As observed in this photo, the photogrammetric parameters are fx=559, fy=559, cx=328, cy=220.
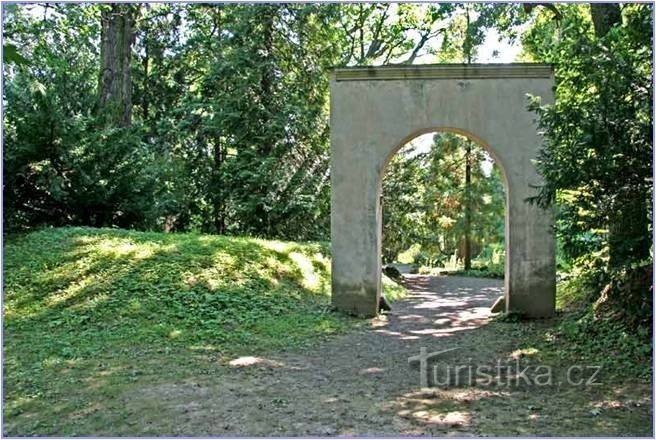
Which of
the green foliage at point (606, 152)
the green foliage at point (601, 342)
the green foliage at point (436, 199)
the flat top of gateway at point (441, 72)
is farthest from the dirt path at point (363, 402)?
the green foliage at point (436, 199)

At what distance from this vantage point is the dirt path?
13.3 feet

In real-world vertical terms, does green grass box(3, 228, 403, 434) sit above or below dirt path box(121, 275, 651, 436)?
above

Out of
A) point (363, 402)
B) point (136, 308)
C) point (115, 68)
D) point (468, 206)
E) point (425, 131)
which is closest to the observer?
point (363, 402)

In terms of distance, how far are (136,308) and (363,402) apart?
13.8ft

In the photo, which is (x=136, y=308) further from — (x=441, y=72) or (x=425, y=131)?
(x=441, y=72)

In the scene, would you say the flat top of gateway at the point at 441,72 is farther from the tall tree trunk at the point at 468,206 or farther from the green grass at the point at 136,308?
the tall tree trunk at the point at 468,206

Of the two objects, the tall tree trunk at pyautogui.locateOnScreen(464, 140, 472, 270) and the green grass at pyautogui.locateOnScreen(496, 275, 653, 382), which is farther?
the tall tree trunk at pyautogui.locateOnScreen(464, 140, 472, 270)

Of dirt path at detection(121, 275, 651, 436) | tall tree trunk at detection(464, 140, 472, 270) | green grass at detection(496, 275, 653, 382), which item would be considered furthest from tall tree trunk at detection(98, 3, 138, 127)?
tall tree trunk at detection(464, 140, 472, 270)

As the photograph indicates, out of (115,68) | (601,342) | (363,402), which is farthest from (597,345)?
(115,68)

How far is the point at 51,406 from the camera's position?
14.8 ft

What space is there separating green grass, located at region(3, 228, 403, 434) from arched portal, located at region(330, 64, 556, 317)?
1.12m

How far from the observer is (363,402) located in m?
4.72

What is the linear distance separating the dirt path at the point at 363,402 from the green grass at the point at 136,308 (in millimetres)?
622

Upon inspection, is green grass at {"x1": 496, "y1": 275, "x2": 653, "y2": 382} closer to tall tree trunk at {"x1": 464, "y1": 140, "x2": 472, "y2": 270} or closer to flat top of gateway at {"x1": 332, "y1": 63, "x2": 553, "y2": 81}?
flat top of gateway at {"x1": 332, "y1": 63, "x2": 553, "y2": 81}
